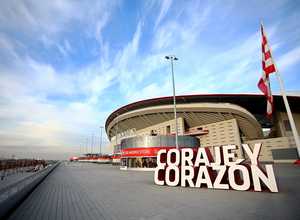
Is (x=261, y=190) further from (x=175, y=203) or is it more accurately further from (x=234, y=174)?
(x=175, y=203)

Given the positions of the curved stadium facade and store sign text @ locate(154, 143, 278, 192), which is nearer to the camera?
store sign text @ locate(154, 143, 278, 192)

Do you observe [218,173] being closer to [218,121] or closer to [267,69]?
[267,69]

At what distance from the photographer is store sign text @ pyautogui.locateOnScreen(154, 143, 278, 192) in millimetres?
7668

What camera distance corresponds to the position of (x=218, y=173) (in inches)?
345

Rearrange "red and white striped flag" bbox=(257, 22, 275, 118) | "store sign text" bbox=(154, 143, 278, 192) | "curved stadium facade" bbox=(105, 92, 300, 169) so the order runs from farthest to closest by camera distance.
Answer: "curved stadium facade" bbox=(105, 92, 300, 169) < "red and white striped flag" bbox=(257, 22, 275, 118) < "store sign text" bbox=(154, 143, 278, 192)

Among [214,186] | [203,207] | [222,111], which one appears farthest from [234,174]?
[222,111]

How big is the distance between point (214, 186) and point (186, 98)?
34104mm

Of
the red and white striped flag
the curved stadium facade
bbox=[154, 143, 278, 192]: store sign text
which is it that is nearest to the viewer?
bbox=[154, 143, 278, 192]: store sign text

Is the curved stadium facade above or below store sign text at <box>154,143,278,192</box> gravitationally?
above

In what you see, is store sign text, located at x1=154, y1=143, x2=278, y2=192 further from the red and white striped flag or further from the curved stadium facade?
the curved stadium facade

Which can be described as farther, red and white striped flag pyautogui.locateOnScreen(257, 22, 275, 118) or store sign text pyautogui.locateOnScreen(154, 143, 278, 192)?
red and white striped flag pyautogui.locateOnScreen(257, 22, 275, 118)

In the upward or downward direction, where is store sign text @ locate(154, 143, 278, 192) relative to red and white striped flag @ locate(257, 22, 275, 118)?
downward

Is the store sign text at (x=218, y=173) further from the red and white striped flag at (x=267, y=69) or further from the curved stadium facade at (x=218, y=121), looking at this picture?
the curved stadium facade at (x=218, y=121)

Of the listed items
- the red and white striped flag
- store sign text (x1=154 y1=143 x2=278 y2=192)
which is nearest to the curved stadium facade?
store sign text (x1=154 y1=143 x2=278 y2=192)
